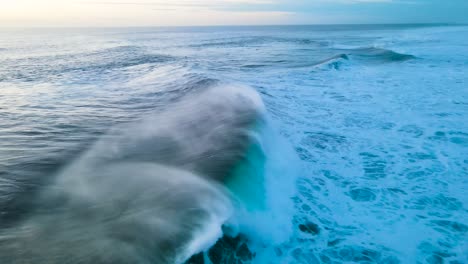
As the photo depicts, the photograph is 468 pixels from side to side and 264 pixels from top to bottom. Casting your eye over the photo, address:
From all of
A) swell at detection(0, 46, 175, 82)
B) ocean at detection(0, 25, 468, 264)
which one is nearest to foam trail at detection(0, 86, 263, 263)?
ocean at detection(0, 25, 468, 264)

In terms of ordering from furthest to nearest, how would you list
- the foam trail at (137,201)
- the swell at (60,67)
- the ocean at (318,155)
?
the swell at (60,67) → the ocean at (318,155) → the foam trail at (137,201)

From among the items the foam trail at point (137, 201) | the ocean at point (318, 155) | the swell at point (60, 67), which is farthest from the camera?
the swell at point (60, 67)

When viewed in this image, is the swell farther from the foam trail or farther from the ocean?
the foam trail

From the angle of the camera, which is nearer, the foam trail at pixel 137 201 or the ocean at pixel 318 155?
the foam trail at pixel 137 201

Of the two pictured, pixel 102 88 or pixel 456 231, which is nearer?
pixel 456 231

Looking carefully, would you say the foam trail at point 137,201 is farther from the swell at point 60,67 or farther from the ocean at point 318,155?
the swell at point 60,67

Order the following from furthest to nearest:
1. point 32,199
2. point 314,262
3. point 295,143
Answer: point 295,143 → point 32,199 → point 314,262

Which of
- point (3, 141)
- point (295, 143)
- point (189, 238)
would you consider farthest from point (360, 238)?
point (3, 141)

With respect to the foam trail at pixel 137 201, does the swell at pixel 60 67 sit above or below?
above

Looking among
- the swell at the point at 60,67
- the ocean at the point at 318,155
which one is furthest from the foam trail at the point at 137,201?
the swell at the point at 60,67

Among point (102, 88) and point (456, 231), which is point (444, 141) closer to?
point (456, 231)

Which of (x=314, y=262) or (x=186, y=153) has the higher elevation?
(x=186, y=153)
